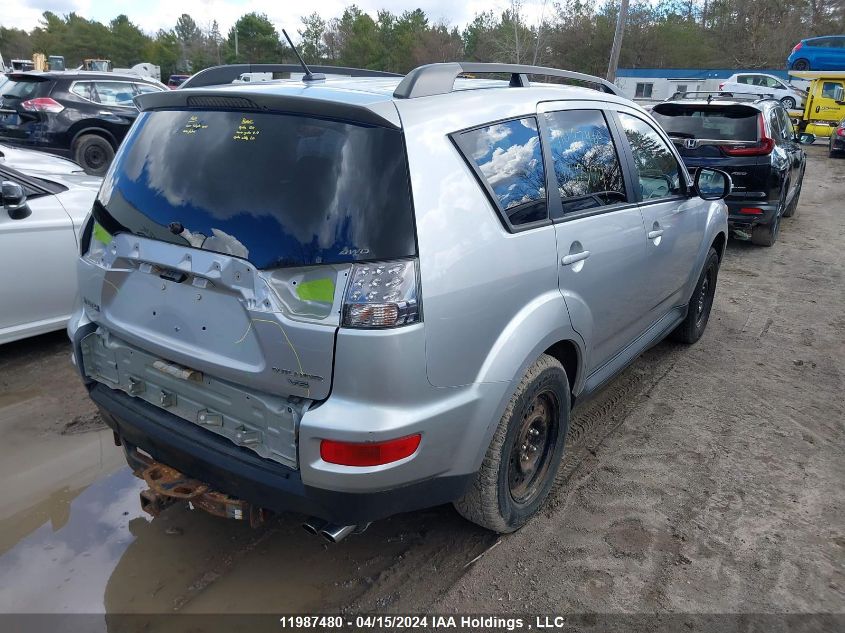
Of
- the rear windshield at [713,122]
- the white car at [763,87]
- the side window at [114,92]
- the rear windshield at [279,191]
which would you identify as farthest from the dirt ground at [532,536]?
the white car at [763,87]

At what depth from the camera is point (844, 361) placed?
5094 millimetres

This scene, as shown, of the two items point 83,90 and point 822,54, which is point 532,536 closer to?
point 83,90

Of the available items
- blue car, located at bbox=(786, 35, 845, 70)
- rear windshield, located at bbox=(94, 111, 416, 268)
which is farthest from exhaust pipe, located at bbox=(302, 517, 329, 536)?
blue car, located at bbox=(786, 35, 845, 70)

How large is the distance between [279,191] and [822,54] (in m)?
36.9

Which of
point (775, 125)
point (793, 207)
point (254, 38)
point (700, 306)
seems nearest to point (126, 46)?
point (254, 38)

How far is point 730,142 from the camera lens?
26.0 ft

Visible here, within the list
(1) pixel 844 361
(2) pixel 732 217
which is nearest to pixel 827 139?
(2) pixel 732 217

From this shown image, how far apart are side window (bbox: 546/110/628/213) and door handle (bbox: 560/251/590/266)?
0.20 metres

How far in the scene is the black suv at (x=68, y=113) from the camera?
36.1 ft

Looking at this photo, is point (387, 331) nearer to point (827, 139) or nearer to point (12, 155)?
point (12, 155)

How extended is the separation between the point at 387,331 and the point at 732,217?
7520 millimetres

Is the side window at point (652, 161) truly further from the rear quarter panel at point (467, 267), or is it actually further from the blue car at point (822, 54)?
the blue car at point (822, 54)

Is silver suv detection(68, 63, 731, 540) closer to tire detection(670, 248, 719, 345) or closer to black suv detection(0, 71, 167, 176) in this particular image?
tire detection(670, 248, 719, 345)

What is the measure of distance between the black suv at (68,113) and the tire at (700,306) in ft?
30.7
